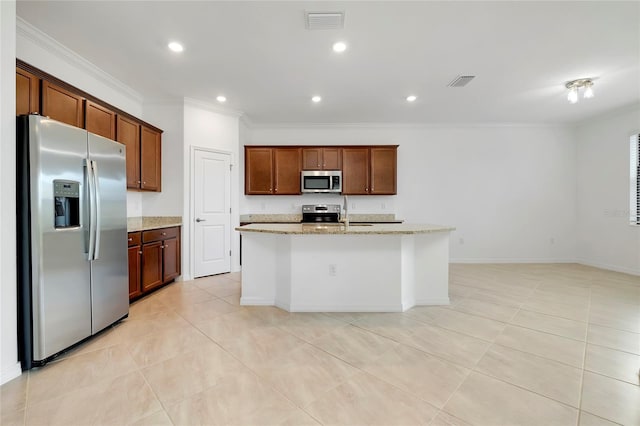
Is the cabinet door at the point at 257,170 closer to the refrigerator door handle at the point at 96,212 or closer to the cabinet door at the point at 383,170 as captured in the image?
the cabinet door at the point at 383,170

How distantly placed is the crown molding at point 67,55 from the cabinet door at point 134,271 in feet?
7.08

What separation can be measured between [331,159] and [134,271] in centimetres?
359

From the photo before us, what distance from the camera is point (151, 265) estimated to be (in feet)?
11.1

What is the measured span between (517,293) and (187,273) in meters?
4.68

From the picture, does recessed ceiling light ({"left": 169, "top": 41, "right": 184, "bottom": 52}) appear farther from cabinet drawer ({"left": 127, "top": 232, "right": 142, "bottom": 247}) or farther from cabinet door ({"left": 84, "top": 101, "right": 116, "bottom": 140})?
cabinet drawer ({"left": 127, "top": 232, "right": 142, "bottom": 247})

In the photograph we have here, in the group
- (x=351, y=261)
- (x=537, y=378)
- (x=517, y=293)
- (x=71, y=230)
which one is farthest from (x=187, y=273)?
(x=517, y=293)

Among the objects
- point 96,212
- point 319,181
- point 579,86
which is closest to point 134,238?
point 96,212

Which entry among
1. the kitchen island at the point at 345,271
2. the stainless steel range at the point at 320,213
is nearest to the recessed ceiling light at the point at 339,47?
the kitchen island at the point at 345,271

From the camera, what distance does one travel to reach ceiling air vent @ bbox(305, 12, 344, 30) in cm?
223

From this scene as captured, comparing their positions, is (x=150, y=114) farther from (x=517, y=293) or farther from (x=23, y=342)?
(x=517, y=293)

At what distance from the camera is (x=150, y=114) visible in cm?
408

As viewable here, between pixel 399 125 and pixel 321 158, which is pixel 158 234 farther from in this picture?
pixel 399 125

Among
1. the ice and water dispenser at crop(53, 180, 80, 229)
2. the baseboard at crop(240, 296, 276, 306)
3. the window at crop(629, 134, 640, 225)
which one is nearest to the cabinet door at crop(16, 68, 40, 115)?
the ice and water dispenser at crop(53, 180, 80, 229)

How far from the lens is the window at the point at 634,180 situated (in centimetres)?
439
